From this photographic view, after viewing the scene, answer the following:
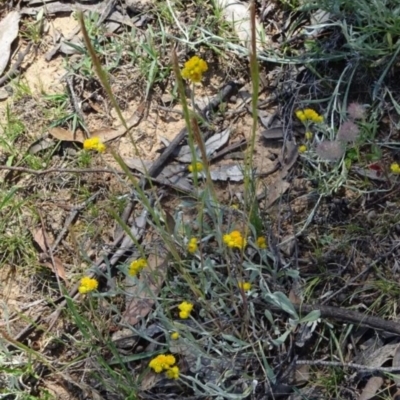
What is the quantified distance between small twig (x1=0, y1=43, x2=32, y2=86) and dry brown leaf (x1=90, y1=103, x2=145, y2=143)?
56 cm

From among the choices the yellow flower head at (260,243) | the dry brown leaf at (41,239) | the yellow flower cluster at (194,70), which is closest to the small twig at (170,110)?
the dry brown leaf at (41,239)

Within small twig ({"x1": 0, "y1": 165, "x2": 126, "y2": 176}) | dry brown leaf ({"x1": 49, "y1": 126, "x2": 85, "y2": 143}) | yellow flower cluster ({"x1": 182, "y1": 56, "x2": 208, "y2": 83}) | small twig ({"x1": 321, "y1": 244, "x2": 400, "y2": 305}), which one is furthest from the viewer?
dry brown leaf ({"x1": 49, "y1": 126, "x2": 85, "y2": 143})

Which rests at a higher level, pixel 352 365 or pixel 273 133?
pixel 273 133

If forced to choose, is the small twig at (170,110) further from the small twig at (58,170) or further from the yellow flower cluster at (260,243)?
the yellow flower cluster at (260,243)

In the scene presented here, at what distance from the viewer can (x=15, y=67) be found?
3363 mm

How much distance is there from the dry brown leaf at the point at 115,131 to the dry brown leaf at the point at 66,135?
53 mm

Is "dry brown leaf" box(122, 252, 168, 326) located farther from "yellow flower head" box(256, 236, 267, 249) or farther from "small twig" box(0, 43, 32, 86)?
"small twig" box(0, 43, 32, 86)

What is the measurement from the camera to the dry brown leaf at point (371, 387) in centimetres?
229

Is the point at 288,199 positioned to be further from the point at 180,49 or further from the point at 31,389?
the point at 31,389

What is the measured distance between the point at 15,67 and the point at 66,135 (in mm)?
520

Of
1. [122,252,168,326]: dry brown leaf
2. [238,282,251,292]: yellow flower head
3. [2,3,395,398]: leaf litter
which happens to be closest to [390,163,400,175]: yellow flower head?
[2,3,395,398]: leaf litter

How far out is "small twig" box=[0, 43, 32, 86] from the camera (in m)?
3.35

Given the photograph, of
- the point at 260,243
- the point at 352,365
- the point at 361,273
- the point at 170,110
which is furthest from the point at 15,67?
the point at 352,365

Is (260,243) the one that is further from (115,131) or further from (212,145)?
(115,131)
